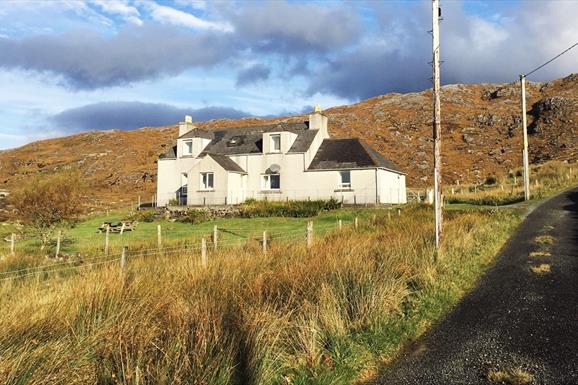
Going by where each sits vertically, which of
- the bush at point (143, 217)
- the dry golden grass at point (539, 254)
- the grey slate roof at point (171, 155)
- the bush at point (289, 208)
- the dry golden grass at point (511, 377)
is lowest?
the dry golden grass at point (511, 377)

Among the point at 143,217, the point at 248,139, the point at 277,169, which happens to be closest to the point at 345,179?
the point at 277,169

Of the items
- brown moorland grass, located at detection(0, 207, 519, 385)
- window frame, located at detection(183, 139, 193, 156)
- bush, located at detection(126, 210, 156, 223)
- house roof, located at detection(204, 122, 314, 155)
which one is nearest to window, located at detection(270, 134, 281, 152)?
house roof, located at detection(204, 122, 314, 155)

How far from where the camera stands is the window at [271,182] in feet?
133

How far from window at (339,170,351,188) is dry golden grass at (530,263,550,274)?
2642 centimetres

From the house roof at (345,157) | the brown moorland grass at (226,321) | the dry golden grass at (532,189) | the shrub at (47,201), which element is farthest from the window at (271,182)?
the brown moorland grass at (226,321)

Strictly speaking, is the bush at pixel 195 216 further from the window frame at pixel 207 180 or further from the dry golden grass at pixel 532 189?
the dry golden grass at pixel 532 189

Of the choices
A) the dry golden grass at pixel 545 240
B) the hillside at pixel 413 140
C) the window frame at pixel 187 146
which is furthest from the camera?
the hillside at pixel 413 140

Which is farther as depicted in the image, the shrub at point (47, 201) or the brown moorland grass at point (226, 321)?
the shrub at point (47, 201)

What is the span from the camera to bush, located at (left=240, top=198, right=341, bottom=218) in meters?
33.1

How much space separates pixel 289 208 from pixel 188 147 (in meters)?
14.7

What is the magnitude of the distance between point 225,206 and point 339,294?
29411 mm

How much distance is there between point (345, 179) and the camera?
126 ft

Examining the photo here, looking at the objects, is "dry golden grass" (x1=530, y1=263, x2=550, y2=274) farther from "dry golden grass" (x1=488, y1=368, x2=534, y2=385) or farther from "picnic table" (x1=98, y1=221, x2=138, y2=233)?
"picnic table" (x1=98, y1=221, x2=138, y2=233)

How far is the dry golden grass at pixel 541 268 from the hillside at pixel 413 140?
160 ft
